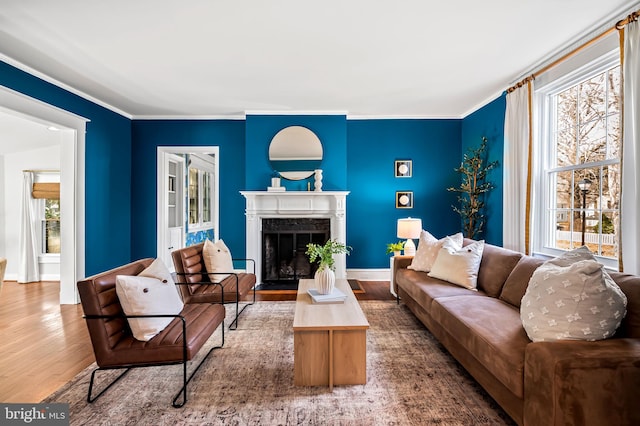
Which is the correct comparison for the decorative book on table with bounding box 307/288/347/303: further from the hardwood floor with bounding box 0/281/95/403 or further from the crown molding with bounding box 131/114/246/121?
the crown molding with bounding box 131/114/246/121

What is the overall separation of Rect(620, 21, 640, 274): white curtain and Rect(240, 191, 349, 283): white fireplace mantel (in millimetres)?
3321

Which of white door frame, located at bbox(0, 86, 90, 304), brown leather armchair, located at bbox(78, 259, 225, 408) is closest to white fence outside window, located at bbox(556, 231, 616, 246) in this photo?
brown leather armchair, located at bbox(78, 259, 225, 408)

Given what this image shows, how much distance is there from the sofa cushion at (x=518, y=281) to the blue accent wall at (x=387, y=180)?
9.18 ft

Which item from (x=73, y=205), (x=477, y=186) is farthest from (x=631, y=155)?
(x=73, y=205)

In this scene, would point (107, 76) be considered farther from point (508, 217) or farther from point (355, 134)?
point (508, 217)

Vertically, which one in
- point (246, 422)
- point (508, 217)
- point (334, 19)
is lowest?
point (246, 422)

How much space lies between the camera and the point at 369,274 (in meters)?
5.66

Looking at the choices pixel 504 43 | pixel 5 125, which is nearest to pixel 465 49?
pixel 504 43

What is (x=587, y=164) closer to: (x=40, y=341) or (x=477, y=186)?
(x=477, y=186)

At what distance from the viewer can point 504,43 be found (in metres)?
3.07

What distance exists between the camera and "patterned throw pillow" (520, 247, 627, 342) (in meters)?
1.72

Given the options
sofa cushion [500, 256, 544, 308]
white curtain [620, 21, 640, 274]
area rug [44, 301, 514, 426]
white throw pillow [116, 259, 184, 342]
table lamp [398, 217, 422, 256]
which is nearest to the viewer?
area rug [44, 301, 514, 426]

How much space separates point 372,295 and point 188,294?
2509 millimetres

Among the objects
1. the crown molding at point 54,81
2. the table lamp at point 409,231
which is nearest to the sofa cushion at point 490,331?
the table lamp at point 409,231
